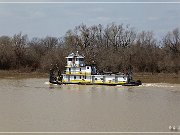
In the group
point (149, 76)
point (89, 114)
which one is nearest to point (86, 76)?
point (149, 76)

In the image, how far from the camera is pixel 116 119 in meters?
20.9

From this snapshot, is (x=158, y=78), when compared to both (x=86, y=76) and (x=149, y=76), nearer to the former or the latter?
(x=149, y=76)

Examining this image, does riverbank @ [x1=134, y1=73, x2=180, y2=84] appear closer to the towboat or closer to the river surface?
the towboat

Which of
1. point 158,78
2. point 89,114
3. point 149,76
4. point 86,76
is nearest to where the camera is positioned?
point 89,114

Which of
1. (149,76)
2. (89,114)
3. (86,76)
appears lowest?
(89,114)

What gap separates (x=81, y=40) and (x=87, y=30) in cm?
272

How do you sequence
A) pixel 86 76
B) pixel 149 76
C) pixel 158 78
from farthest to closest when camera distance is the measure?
pixel 149 76, pixel 158 78, pixel 86 76

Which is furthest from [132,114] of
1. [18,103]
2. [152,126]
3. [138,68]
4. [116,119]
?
[138,68]

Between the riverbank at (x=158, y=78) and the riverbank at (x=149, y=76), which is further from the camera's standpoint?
the riverbank at (x=149, y=76)

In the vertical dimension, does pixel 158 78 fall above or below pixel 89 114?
above

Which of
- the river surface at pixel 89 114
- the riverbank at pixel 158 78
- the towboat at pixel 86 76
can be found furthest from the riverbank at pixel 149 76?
the river surface at pixel 89 114

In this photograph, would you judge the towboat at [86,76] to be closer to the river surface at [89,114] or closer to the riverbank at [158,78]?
the riverbank at [158,78]

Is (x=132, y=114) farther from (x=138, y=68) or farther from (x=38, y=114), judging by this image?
(x=138, y=68)

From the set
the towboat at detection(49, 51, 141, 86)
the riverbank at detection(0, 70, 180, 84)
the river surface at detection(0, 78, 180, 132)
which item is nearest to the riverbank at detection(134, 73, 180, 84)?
the riverbank at detection(0, 70, 180, 84)
